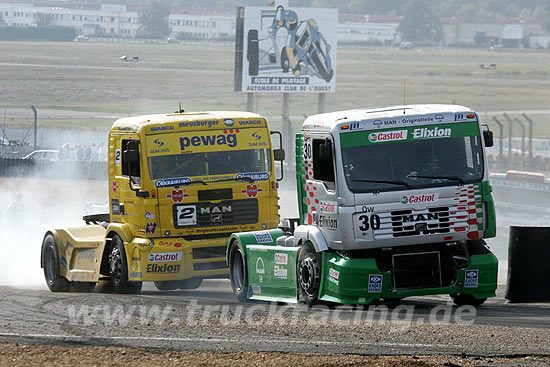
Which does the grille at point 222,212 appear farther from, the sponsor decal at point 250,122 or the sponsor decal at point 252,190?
the sponsor decal at point 250,122

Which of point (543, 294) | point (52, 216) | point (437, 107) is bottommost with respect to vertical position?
point (52, 216)

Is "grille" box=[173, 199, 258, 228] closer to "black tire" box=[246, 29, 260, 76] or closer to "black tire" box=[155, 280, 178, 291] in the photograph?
"black tire" box=[155, 280, 178, 291]

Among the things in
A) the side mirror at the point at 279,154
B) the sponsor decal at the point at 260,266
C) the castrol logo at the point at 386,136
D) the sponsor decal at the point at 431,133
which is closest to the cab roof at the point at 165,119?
the side mirror at the point at 279,154

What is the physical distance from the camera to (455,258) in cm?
1208

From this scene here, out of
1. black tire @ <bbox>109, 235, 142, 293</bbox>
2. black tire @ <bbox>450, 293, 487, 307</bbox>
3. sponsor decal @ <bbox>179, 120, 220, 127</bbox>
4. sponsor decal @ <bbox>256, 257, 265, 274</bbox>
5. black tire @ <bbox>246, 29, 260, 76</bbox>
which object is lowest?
black tire @ <bbox>109, 235, 142, 293</bbox>

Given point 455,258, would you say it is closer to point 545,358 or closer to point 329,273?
point 329,273

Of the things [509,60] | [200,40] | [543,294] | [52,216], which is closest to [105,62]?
[200,40]

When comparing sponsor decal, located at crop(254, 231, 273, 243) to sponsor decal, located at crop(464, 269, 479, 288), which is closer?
sponsor decal, located at crop(464, 269, 479, 288)

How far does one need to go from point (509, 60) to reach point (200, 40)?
49539 mm

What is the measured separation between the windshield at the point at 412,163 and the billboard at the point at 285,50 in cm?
3929

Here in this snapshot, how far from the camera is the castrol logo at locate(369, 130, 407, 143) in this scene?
11891 mm

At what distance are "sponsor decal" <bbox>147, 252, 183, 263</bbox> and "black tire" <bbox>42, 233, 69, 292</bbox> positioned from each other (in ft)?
9.69

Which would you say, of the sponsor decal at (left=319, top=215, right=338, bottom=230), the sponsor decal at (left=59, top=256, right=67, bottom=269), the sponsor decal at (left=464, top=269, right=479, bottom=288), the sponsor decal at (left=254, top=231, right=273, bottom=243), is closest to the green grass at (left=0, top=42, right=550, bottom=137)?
the sponsor decal at (left=59, top=256, right=67, bottom=269)

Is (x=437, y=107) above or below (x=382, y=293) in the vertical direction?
above
